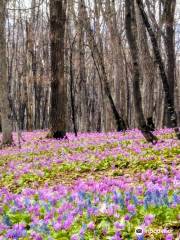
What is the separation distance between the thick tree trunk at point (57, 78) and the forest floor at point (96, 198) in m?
7.45

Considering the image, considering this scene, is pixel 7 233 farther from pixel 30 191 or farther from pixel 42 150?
pixel 42 150

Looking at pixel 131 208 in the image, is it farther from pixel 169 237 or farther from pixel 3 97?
pixel 3 97

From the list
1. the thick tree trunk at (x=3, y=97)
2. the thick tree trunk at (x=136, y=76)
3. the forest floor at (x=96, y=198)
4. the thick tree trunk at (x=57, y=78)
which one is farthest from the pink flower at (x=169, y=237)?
the thick tree trunk at (x=57, y=78)

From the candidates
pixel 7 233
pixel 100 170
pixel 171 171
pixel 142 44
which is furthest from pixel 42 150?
pixel 142 44

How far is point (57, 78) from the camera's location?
21.0 m

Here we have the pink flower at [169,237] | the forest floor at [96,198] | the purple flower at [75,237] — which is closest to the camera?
the pink flower at [169,237]

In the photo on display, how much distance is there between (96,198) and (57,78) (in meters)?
14.7

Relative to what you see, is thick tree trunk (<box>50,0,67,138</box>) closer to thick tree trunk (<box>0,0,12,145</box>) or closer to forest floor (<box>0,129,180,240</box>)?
thick tree trunk (<box>0,0,12,145</box>)

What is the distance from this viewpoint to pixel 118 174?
1028cm

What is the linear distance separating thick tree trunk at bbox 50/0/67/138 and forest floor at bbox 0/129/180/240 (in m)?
7.45

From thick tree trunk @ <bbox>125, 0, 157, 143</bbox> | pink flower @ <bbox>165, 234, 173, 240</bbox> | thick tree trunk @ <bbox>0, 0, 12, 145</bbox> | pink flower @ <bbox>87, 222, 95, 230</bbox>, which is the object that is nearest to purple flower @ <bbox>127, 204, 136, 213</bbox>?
pink flower @ <bbox>87, 222, 95, 230</bbox>

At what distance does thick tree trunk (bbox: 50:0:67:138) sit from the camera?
20875mm

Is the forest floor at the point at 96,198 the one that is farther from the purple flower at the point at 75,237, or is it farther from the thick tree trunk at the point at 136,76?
the thick tree trunk at the point at 136,76

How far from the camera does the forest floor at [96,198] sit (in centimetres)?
520
